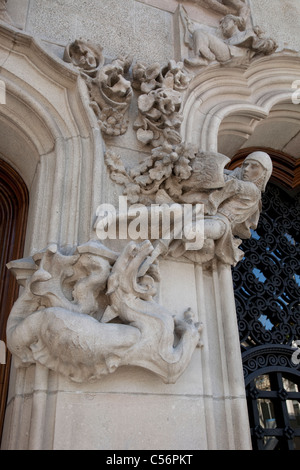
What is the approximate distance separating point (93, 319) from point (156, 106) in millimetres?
1509

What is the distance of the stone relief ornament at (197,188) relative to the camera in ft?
7.50

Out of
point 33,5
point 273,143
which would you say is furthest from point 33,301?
point 273,143

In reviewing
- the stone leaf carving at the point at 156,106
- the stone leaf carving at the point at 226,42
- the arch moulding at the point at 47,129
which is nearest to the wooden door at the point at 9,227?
the arch moulding at the point at 47,129

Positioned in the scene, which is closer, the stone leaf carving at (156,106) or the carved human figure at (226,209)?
the carved human figure at (226,209)

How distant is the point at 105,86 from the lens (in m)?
2.47

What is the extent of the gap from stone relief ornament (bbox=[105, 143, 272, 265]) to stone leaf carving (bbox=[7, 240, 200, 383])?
1.39ft

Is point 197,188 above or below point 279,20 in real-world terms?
below

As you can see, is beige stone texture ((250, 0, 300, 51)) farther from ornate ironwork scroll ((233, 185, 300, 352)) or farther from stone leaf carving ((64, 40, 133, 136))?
stone leaf carving ((64, 40, 133, 136))

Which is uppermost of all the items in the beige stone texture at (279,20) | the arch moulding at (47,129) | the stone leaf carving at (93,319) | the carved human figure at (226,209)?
the beige stone texture at (279,20)

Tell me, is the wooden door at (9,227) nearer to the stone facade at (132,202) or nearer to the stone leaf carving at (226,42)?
the stone facade at (132,202)

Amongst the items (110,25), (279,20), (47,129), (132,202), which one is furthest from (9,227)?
(279,20)

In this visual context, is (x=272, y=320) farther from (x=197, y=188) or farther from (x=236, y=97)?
(x=236, y=97)

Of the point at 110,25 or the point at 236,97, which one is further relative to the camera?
the point at 236,97

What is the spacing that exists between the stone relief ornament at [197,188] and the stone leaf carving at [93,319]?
0.42 metres
